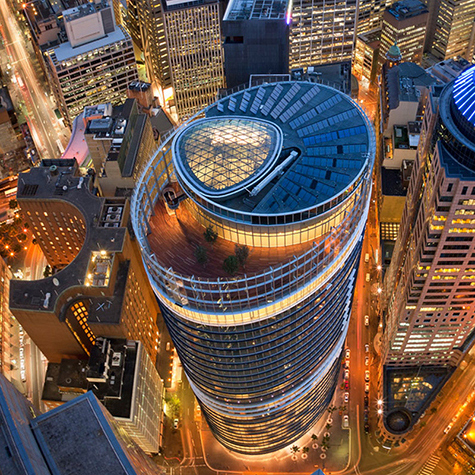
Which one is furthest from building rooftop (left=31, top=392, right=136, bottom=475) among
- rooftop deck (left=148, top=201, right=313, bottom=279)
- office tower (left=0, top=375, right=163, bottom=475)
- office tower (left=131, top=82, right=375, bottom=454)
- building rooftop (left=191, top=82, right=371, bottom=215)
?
building rooftop (left=191, top=82, right=371, bottom=215)

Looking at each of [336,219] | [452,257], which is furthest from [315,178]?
[452,257]

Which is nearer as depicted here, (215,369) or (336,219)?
(336,219)

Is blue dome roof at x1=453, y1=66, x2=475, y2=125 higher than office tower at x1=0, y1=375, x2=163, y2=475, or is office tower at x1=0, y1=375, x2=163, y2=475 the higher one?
blue dome roof at x1=453, y1=66, x2=475, y2=125

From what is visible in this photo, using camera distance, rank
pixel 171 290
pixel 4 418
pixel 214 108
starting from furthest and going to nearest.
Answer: pixel 214 108 < pixel 171 290 < pixel 4 418

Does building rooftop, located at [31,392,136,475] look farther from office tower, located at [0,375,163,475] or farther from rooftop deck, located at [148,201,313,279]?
rooftop deck, located at [148,201,313,279]

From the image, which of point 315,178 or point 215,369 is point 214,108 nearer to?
point 315,178
